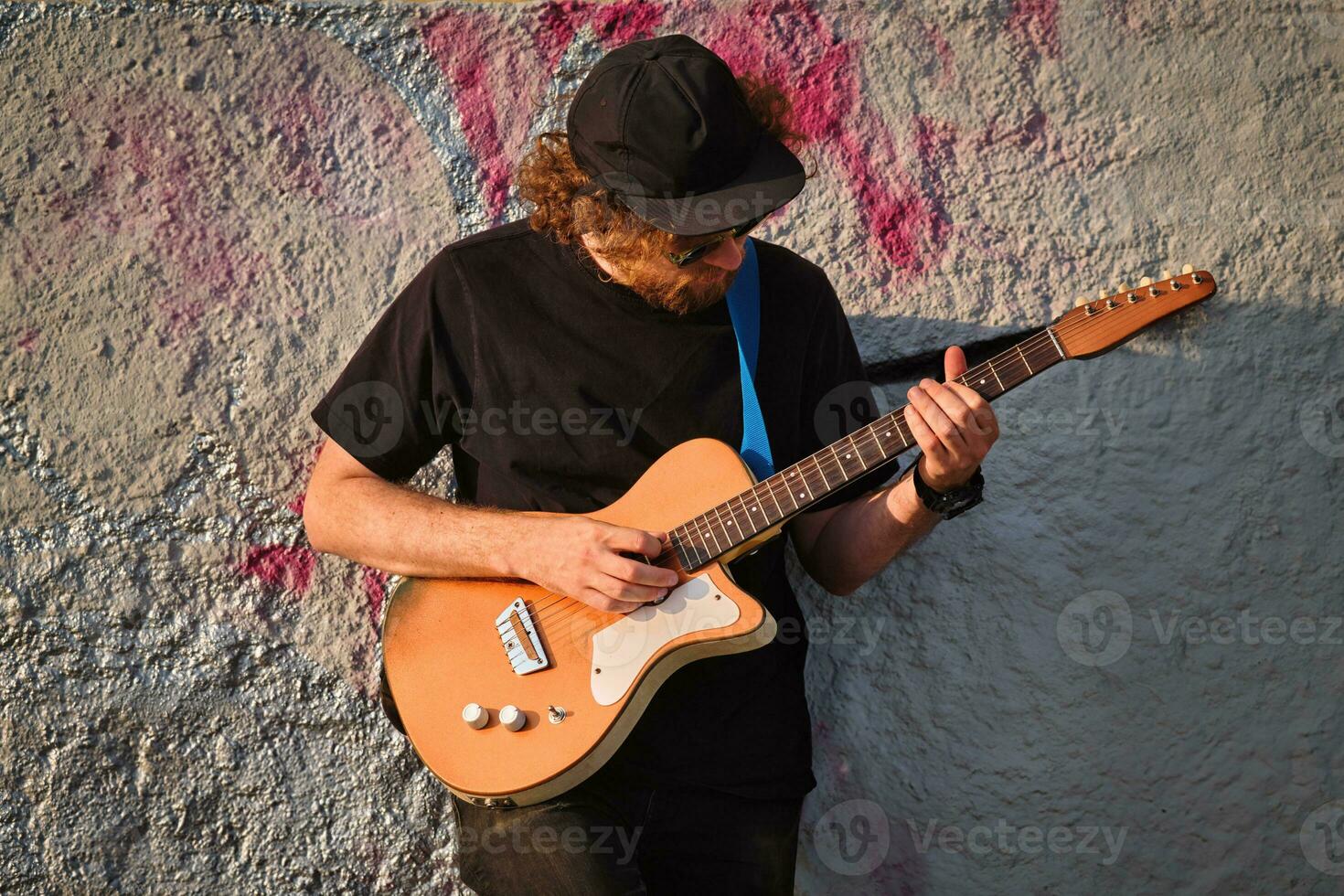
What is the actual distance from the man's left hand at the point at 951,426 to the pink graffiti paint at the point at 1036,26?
97 cm

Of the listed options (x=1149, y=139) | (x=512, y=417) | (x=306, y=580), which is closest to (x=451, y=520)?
(x=512, y=417)

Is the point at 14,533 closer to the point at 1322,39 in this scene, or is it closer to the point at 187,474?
the point at 187,474

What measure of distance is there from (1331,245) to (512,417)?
1.72 metres

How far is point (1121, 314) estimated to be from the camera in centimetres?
193

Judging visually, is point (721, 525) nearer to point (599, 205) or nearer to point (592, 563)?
point (592, 563)

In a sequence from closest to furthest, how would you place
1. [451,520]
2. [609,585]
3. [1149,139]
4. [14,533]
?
[609,585] < [451,520] < [14,533] < [1149,139]

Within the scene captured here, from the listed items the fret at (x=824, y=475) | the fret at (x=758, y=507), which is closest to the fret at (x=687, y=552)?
the fret at (x=758, y=507)

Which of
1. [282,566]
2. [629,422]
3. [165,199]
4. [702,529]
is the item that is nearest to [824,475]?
[702,529]

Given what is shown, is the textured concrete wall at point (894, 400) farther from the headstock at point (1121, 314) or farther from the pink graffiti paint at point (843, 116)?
the headstock at point (1121, 314)

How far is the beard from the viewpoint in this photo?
2062mm

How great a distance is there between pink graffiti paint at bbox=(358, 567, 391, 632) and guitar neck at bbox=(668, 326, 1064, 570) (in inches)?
28.9

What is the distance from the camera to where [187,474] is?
7.76 feet

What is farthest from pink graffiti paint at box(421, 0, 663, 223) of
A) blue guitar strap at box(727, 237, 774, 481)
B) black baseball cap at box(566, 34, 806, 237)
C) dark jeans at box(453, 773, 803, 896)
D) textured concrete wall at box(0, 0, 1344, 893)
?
dark jeans at box(453, 773, 803, 896)

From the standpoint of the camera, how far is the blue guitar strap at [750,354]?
211 centimetres
